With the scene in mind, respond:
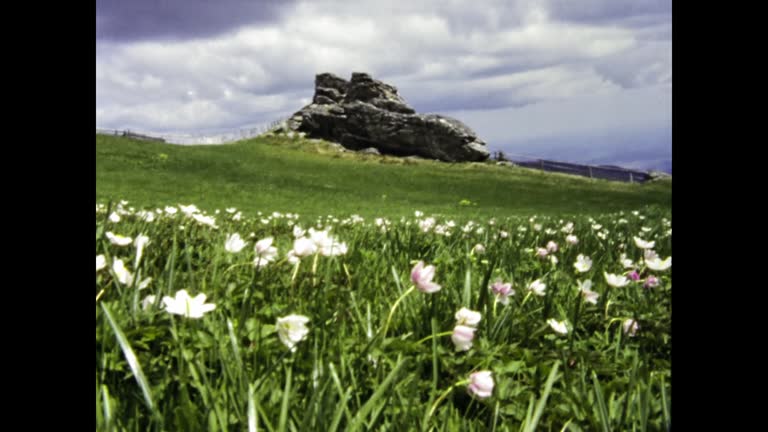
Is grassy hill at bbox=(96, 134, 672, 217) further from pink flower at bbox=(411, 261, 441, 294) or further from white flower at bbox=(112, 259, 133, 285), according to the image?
pink flower at bbox=(411, 261, 441, 294)

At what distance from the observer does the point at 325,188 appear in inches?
1013

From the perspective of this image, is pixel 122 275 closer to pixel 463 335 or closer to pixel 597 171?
pixel 463 335

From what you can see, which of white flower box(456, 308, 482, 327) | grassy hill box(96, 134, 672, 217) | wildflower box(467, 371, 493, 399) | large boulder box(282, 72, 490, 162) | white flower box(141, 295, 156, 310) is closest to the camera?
wildflower box(467, 371, 493, 399)

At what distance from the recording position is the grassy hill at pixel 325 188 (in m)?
17.6

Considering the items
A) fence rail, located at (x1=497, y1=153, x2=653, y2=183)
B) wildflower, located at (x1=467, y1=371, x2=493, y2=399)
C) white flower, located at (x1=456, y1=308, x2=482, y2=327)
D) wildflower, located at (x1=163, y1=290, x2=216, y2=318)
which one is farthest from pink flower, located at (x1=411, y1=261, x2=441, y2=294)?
fence rail, located at (x1=497, y1=153, x2=653, y2=183)

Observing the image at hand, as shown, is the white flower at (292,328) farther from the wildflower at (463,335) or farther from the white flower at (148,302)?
the white flower at (148,302)

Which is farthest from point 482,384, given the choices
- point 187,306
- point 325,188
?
point 325,188

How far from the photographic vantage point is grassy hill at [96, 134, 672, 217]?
17625 millimetres

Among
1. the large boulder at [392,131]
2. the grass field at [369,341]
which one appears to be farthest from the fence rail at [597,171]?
the grass field at [369,341]
